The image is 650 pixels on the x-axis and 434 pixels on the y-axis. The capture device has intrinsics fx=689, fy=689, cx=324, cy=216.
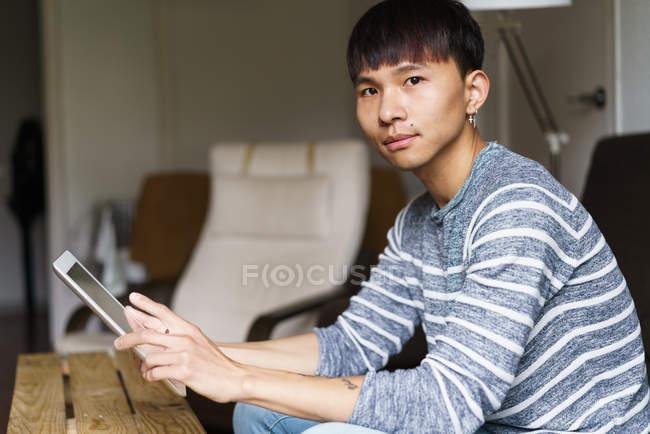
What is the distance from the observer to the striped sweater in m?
0.83

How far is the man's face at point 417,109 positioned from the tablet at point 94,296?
454 millimetres

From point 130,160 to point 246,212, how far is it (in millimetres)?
2003

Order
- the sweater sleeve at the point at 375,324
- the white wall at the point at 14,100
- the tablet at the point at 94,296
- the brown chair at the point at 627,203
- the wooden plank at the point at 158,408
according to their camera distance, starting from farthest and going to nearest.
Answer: the white wall at the point at 14,100
the brown chair at the point at 627,203
the sweater sleeve at the point at 375,324
the wooden plank at the point at 158,408
the tablet at the point at 94,296

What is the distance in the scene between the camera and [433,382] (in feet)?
2.73

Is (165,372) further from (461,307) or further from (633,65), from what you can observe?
(633,65)

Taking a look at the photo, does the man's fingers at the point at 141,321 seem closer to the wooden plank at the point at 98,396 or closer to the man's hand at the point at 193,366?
the man's hand at the point at 193,366

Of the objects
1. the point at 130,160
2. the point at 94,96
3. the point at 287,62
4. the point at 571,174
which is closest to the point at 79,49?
the point at 94,96

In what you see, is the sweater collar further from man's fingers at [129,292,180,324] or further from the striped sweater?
man's fingers at [129,292,180,324]

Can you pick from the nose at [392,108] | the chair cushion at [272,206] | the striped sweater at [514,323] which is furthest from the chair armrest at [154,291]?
the nose at [392,108]

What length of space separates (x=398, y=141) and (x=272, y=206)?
5.45 ft

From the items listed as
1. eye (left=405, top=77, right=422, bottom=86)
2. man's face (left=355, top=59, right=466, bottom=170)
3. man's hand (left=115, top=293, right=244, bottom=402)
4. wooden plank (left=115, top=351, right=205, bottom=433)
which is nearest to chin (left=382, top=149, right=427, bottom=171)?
man's face (left=355, top=59, right=466, bottom=170)

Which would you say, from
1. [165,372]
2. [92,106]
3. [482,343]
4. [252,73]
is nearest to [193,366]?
[165,372]

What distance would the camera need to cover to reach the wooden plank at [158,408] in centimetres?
113

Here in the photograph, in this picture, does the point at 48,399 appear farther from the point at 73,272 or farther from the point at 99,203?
the point at 99,203
